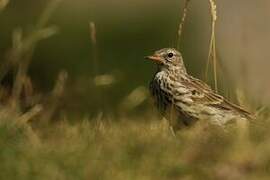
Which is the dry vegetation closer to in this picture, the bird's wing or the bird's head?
the bird's wing

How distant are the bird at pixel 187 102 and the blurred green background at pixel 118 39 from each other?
813cm

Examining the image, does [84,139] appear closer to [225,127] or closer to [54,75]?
[225,127]

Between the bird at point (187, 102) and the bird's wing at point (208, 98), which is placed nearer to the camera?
the bird at point (187, 102)

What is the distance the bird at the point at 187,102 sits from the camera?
928cm

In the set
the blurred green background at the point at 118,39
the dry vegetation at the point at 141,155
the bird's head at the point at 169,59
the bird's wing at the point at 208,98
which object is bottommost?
the blurred green background at the point at 118,39

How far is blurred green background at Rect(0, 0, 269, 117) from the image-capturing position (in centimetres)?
1927

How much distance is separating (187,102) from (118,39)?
11027 millimetres

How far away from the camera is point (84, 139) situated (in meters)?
7.66

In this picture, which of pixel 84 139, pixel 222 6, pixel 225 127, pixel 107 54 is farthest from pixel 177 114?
pixel 222 6

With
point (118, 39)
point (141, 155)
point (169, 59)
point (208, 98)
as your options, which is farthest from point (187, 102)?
point (118, 39)

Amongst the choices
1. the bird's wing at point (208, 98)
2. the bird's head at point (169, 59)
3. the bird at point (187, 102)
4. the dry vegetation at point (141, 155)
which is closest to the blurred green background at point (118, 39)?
the bird's head at point (169, 59)

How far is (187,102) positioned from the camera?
9570 millimetres

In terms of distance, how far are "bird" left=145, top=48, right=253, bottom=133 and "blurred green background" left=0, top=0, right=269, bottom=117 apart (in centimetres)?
813

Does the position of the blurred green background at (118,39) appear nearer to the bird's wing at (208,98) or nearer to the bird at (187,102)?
the bird at (187,102)
